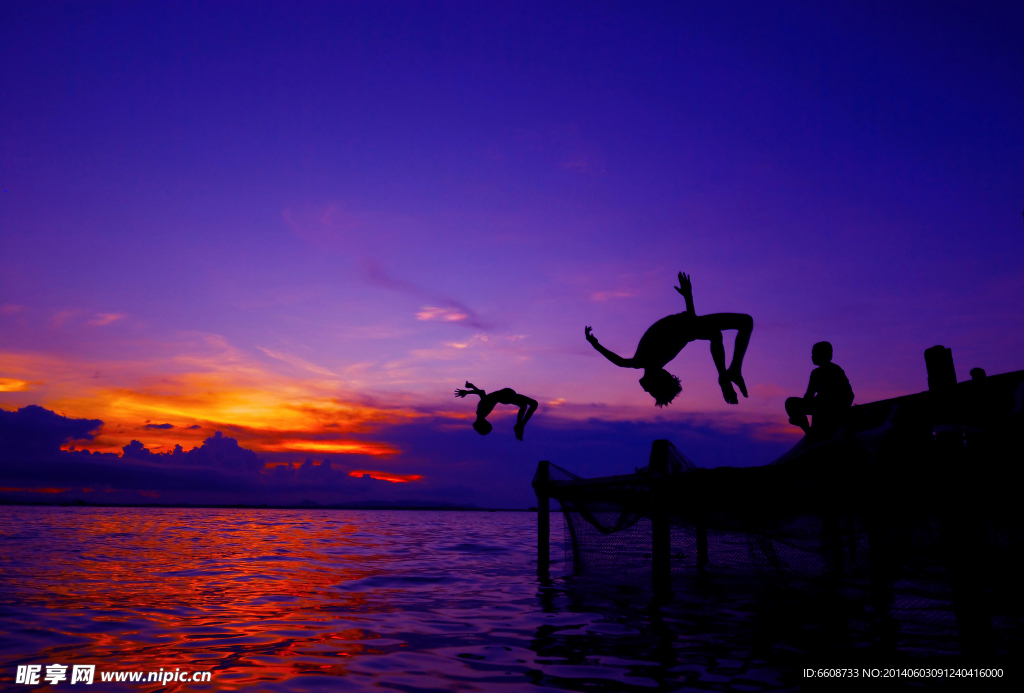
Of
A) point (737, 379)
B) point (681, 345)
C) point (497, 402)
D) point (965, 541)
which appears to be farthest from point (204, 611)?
point (965, 541)

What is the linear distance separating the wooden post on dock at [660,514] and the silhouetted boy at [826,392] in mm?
2819

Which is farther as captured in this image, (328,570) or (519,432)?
(328,570)

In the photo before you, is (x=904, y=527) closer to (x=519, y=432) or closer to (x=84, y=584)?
(x=519, y=432)

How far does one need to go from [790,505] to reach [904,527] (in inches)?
65.5

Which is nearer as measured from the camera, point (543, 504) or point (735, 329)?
point (735, 329)

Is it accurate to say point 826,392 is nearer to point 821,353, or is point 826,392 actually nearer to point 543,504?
point 821,353

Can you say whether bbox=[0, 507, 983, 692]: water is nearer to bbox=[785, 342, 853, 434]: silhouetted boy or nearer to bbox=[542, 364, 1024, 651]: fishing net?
bbox=[542, 364, 1024, 651]: fishing net

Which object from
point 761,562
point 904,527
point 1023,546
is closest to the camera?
point 1023,546

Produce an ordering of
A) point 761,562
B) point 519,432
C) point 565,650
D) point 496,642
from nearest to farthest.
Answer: point 565,650 < point 496,642 < point 761,562 < point 519,432

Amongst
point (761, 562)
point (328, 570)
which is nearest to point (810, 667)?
point (761, 562)

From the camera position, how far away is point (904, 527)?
800cm

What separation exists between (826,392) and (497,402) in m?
6.72

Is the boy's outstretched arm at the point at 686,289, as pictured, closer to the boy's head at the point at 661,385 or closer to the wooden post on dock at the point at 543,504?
the boy's head at the point at 661,385

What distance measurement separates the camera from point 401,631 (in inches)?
388
